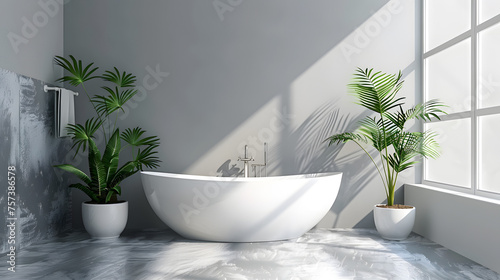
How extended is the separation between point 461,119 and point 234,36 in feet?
7.41

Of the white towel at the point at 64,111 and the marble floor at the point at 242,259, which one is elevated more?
the white towel at the point at 64,111

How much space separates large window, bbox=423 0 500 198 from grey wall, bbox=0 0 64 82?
361 cm

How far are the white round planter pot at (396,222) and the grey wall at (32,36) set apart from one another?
3.28m

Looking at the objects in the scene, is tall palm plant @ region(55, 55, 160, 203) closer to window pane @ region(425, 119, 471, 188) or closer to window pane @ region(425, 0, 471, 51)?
window pane @ region(425, 119, 471, 188)

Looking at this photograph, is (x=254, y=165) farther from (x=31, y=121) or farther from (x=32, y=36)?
(x=32, y=36)

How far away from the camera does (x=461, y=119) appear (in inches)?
138

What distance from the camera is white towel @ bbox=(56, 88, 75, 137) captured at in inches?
146

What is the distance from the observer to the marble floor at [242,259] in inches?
104

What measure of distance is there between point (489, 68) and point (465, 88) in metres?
0.41

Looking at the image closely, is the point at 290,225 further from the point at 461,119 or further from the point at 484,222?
the point at 461,119

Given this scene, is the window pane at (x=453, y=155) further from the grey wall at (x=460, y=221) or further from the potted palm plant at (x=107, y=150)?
the potted palm plant at (x=107, y=150)

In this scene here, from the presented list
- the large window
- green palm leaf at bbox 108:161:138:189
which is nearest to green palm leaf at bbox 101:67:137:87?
green palm leaf at bbox 108:161:138:189

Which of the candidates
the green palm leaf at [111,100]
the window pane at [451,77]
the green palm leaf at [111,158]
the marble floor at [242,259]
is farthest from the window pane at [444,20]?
the green palm leaf at [111,158]

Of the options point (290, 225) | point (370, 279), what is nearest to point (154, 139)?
point (290, 225)
